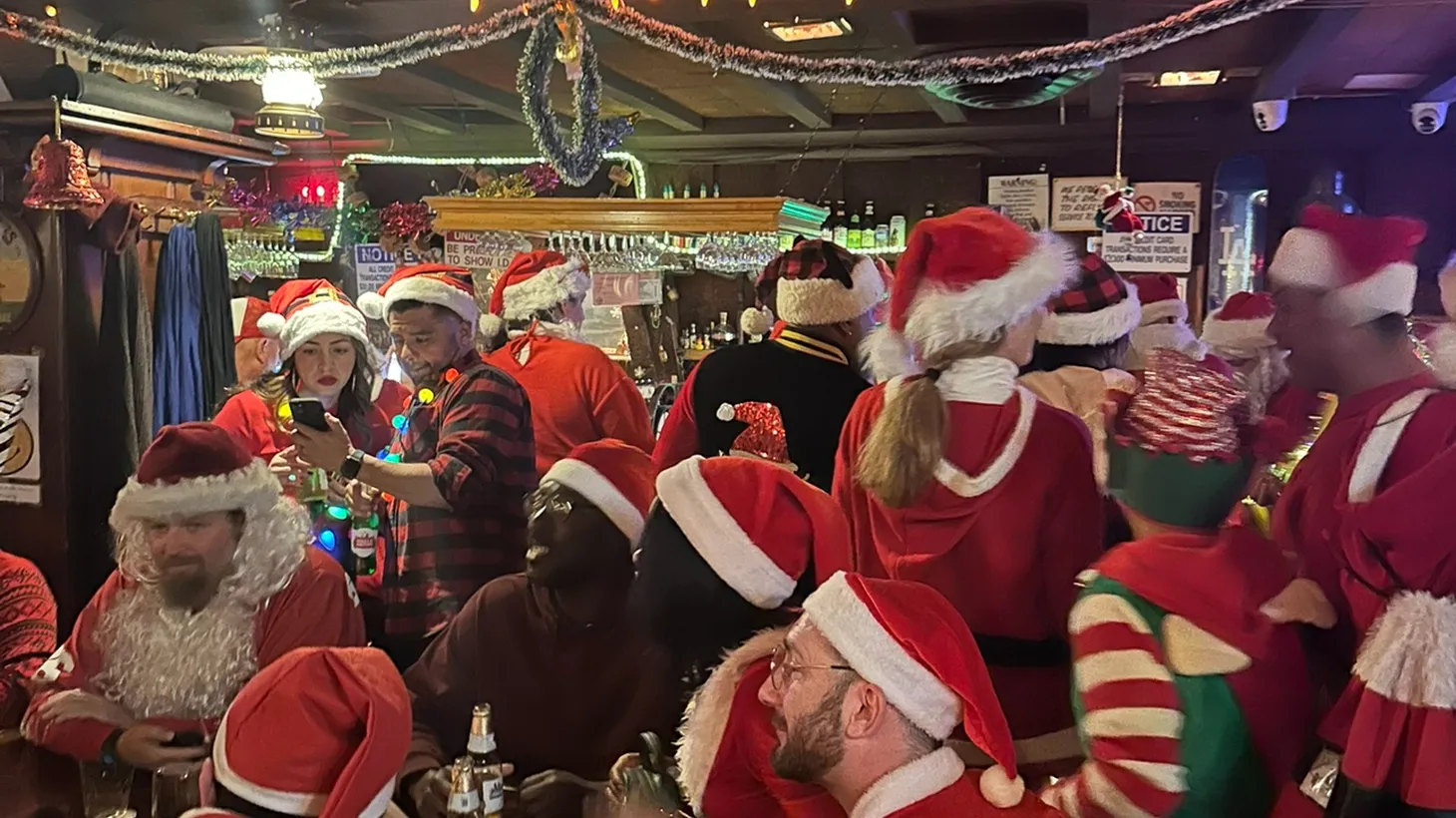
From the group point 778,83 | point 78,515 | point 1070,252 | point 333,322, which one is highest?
point 778,83

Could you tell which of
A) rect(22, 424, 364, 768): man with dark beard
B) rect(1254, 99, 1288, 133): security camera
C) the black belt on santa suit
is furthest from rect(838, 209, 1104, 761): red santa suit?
rect(1254, 99, 1288, 133): security camera

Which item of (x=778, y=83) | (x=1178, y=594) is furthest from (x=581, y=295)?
(x=1178, y=594)

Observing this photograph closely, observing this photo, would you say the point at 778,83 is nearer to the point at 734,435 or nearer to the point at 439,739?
the point at 734,435

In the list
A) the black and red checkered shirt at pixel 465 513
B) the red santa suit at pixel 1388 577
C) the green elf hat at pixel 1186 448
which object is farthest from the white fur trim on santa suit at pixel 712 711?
the black and red checkered shirt at pixel 465 513

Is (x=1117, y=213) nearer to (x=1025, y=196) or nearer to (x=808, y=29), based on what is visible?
(x=1025, y=196)

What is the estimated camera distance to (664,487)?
1.64m

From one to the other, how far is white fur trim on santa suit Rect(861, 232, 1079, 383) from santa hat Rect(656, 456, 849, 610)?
38 cm

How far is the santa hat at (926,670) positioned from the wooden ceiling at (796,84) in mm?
2041

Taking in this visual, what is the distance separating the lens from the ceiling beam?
324cm

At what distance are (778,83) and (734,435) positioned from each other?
6.92 feet

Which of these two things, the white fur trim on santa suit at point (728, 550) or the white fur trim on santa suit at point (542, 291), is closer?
the white fur trim on santa suit at point (728, 550)

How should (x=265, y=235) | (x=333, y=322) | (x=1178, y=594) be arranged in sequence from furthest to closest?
1. (x=265, y=235)
2. (x=333, y=322)
3. (x=1178, y=594)

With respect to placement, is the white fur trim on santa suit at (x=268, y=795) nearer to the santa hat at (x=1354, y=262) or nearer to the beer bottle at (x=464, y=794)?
the beer bottle at (x=464, y=794)

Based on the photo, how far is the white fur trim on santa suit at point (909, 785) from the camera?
1.34 m
